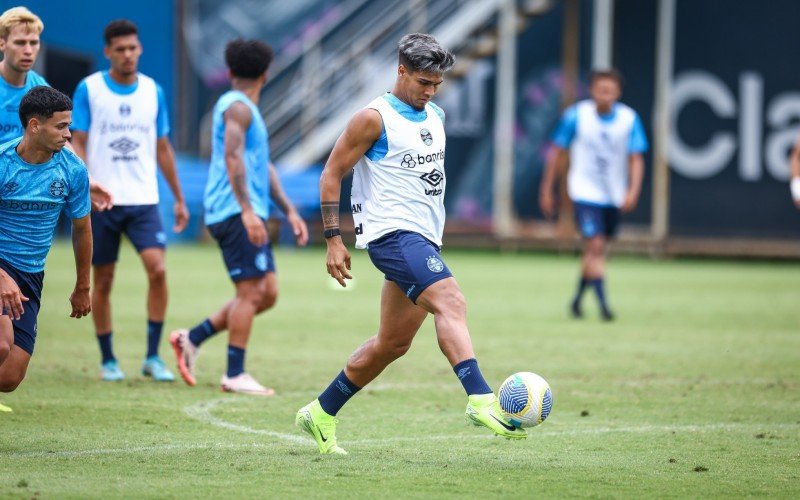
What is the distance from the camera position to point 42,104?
263 inches

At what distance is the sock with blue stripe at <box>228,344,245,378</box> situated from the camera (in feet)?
29.9

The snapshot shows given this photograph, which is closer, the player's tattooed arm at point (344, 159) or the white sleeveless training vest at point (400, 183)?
the player's tattooed arm at point (344, 159)

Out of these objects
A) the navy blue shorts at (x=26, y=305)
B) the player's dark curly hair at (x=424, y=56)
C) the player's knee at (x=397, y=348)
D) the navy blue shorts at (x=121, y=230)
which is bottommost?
the player's knee at (x=397, y=348)

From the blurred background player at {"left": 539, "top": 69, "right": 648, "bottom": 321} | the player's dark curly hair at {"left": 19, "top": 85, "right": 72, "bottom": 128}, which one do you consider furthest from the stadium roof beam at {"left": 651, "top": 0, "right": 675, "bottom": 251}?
the player's dark curly hair at {"left": 19, "top": 85, "right": 72, "bottom": 128}

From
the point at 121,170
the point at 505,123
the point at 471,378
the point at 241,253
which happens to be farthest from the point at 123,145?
the point at 505,123

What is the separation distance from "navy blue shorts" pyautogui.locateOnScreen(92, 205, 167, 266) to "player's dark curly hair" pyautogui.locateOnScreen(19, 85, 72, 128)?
Answer: 2.80m

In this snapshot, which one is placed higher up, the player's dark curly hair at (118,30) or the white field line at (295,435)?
the player's dark curly hair at (118,30)

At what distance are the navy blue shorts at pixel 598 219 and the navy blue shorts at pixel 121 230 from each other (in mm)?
6506

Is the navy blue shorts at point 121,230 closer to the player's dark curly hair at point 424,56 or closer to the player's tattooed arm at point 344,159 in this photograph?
the player's tattooed arm at point 344,159

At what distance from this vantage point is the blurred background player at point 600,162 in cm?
1468

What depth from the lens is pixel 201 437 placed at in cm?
726

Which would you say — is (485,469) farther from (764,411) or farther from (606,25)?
(606,25)

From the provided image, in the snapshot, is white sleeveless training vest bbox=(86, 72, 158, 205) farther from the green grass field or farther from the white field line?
the white field line

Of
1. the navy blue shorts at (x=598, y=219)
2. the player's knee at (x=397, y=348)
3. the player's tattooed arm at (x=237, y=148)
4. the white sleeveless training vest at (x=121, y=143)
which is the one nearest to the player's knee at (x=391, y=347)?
the player's knee at (x=397, y=348)
